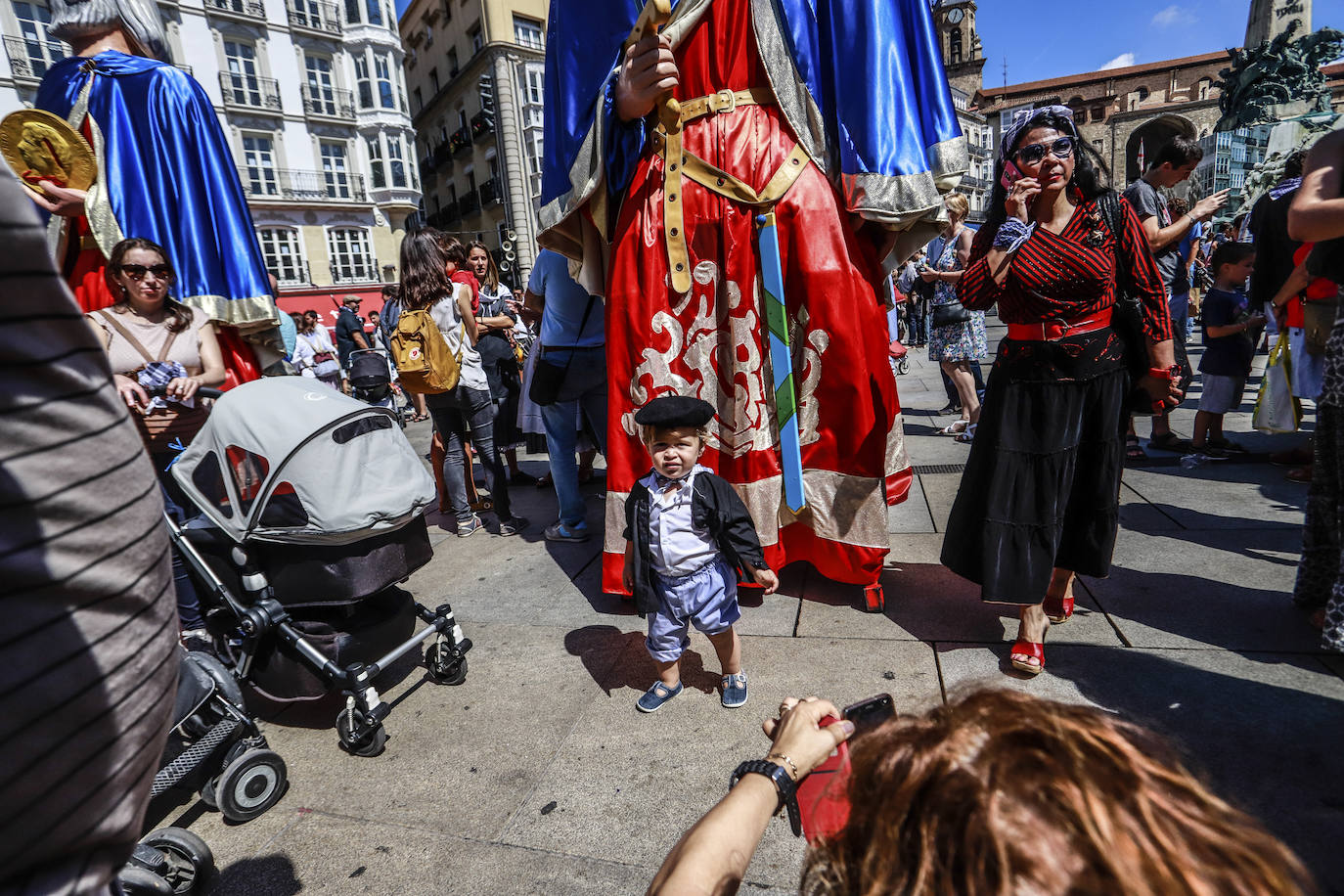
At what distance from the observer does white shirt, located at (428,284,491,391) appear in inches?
175

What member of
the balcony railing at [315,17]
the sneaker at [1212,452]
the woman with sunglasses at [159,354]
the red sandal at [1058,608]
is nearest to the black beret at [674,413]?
the red sandal at [1058,608]


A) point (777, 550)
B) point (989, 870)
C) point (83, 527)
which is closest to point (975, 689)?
point (989, 870)

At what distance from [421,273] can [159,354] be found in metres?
1.76

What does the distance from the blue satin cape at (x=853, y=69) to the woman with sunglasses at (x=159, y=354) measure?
1.77 metres

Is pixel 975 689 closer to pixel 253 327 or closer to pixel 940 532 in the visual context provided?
pixel 940 532

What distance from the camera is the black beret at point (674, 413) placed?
2271 millimetres

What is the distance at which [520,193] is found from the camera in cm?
3058

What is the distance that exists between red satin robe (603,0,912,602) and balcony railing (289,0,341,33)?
1357 inches

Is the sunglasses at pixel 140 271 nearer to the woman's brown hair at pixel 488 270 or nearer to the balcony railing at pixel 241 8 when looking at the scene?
→ the woman's brown hair at pixel 488 270

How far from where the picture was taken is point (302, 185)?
29625 millimetres

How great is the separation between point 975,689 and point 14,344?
1.05m

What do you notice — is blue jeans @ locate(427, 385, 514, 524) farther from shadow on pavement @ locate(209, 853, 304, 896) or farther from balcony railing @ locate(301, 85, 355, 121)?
balcony railing @ locate(301, 85, 355, 121)

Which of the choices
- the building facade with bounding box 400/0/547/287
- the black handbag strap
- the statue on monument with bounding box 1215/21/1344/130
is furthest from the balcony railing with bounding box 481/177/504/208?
the black handbag strap

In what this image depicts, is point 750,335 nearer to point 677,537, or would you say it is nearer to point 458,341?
point 677,537
